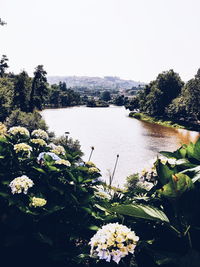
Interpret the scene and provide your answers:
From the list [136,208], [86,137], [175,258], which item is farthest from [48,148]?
[86,137]

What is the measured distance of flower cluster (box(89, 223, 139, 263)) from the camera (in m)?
1.53

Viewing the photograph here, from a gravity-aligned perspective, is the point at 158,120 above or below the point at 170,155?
below

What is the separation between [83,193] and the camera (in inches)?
99.1

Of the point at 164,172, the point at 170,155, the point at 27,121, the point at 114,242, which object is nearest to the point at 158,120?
the point at 27,121

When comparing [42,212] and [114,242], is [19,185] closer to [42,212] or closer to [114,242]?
[42,212]

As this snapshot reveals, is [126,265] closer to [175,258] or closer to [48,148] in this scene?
[175,258]

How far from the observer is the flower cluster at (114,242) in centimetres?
153

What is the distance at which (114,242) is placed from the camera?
158 cm

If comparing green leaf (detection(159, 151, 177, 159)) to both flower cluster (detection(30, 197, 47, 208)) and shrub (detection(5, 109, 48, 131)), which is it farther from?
shrub (detection(5, 109, 48, 131))

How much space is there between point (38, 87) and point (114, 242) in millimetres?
56550

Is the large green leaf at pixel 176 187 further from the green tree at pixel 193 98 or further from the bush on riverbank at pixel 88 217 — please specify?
the green tree at pixel 193 98

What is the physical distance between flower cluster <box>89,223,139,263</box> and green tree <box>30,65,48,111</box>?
171ft

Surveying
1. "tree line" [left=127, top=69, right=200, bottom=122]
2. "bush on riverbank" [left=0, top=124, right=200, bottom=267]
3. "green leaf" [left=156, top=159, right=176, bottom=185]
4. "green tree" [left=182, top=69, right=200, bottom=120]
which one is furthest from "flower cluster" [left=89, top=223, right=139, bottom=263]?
"tree line" [left=127, top=69, right=200, bottom=122]

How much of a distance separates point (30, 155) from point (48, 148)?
30 centimetres
